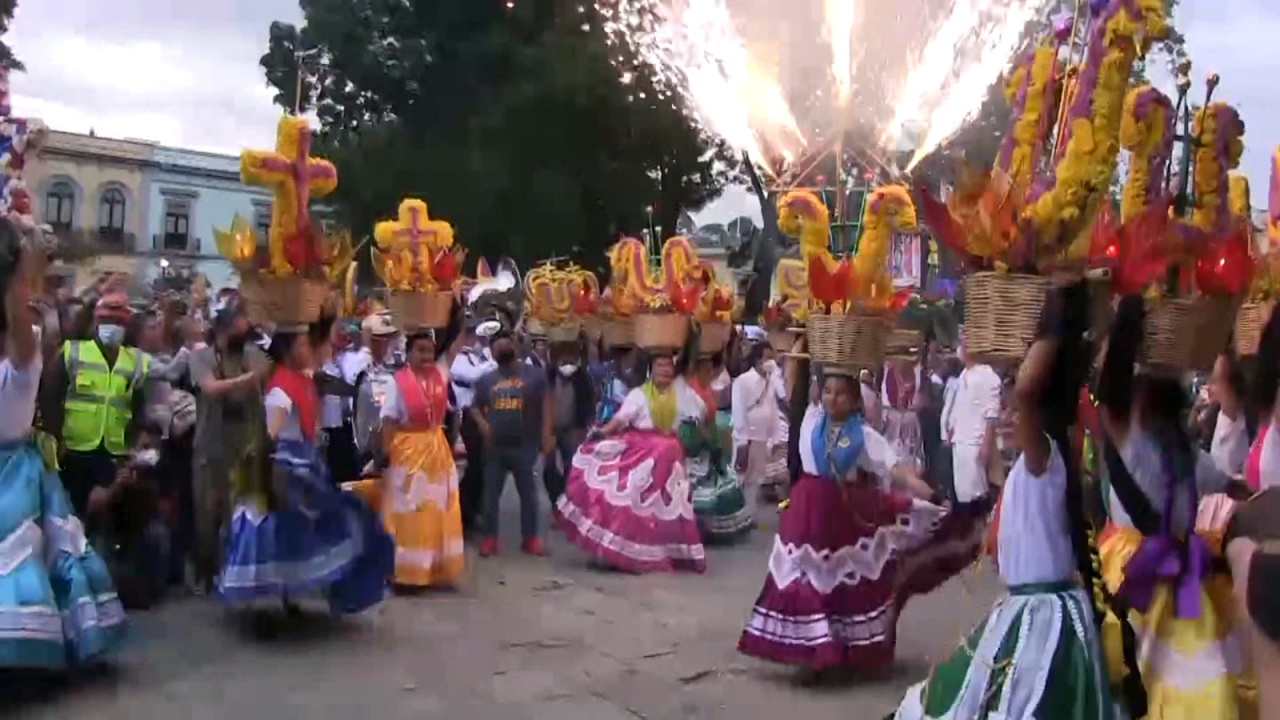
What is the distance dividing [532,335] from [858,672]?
8.72 metres

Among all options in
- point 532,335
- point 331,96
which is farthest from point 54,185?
point 532,335

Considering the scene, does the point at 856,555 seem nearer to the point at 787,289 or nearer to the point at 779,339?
the point at 787,289

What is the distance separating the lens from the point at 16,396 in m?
6.61

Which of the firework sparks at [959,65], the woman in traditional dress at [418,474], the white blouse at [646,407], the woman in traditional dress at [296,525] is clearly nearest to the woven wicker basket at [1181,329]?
the woman in traditional dress at [296,525]

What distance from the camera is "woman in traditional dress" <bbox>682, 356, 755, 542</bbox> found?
12609 millimetres

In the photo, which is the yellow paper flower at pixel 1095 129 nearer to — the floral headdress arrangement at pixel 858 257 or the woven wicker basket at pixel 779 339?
the floral headdress arrangement at pixel 858 257

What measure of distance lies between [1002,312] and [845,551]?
2879 millimetres

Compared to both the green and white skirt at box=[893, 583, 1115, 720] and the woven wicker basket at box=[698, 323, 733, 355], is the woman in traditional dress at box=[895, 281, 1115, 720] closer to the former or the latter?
the green and white skirt at box=[893, 583, 1115, 720]

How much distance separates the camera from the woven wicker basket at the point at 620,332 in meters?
12.9

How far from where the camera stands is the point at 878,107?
14961 millimetres

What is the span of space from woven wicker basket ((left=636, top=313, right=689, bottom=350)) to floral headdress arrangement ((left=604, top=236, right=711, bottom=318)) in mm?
88

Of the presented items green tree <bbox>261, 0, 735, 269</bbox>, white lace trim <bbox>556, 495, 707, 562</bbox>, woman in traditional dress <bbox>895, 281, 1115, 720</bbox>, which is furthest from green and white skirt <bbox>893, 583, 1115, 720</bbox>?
green tree <bbox>261, 0, 735, 269</bbox>

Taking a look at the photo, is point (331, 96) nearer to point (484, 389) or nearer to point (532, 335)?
point (532, 335)

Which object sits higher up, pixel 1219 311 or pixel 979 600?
pixel 1219 311
